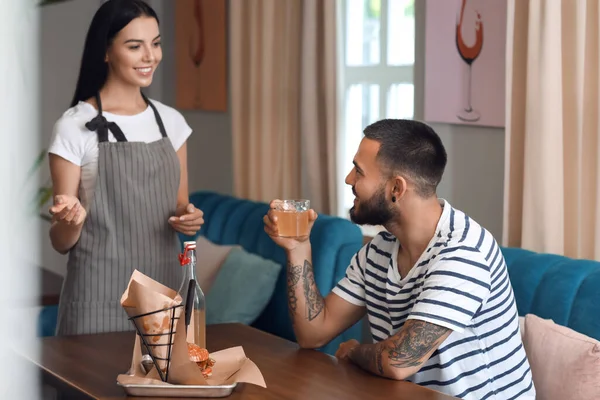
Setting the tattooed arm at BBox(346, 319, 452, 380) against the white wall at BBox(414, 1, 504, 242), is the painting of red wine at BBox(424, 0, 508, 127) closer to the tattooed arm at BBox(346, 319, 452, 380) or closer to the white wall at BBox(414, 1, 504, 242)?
the white wall at BBox(414, 1, 504, 242)

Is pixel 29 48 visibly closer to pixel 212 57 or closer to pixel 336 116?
pixel 336 116

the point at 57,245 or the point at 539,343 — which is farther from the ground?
the point at 57,245

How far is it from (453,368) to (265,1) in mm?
2834

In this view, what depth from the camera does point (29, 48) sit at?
0.30 metres

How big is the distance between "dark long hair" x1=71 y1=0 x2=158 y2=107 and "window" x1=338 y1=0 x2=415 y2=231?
1.51 meters

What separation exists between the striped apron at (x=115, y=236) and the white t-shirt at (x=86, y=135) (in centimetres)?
3

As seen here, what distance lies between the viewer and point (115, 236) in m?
2.44

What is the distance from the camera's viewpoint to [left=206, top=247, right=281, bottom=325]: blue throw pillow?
3309 mm

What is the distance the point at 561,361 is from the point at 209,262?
1.97 meters

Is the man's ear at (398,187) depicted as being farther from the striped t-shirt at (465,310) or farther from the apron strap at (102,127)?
the apron strap at (102,127)

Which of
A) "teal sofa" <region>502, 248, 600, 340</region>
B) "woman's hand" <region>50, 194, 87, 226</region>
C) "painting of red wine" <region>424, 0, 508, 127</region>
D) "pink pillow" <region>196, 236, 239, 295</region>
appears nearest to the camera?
"woman's hand" <region>50, 194, 87, 226</region>

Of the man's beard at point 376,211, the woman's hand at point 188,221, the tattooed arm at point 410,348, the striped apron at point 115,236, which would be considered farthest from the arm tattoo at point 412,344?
the striped apron at point 115,236

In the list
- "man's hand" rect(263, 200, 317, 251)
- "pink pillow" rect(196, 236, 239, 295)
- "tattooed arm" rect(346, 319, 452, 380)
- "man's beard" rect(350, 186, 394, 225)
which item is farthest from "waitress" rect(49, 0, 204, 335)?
"pink pillow" rect(196, 236, 239, 295)

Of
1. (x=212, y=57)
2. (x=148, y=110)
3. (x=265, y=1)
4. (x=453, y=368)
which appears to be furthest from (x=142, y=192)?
(x=212, y=57)
